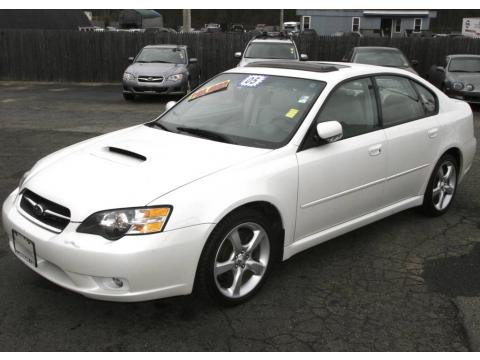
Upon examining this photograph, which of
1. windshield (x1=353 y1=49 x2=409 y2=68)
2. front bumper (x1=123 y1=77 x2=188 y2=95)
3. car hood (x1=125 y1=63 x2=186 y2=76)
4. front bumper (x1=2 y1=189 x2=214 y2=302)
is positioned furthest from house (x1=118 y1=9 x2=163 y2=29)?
front bumper (x1=2 y1=189 x2=214 y2=302)

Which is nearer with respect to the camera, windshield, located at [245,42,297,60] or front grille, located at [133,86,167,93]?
front grille, located at [133,86,167,93]

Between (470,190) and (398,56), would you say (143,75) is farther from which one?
(470,190)

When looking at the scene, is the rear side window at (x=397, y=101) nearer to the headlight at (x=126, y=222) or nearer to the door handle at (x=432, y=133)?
the door handle at (x=432, y=133)

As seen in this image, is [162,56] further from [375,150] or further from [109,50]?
[375,150]

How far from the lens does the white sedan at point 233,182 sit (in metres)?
3.13

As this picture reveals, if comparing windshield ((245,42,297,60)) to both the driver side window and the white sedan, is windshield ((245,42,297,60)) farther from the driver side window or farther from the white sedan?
the driver side window

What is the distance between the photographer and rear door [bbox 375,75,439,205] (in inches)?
180

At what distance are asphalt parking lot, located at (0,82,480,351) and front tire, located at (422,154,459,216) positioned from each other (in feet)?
0.61

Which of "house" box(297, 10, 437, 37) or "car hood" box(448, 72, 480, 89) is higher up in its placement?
"house" box(297, 10, 437, 37)

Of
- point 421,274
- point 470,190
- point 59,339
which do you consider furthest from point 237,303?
point 470,190

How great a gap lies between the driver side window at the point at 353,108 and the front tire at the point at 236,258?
39.7 inches

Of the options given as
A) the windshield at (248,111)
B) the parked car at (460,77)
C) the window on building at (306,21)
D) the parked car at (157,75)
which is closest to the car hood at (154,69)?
the parked car at (157,75)

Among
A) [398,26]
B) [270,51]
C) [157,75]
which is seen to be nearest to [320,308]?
[157,75]

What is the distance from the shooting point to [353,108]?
14.3 ft
